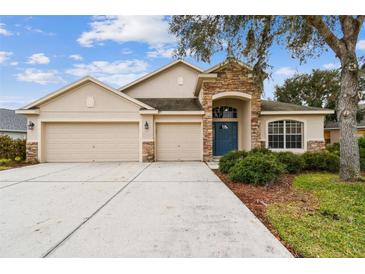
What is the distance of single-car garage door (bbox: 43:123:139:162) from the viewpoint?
11.5 meters

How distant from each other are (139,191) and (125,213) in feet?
5.01

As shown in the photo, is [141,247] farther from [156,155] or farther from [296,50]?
[156,155]

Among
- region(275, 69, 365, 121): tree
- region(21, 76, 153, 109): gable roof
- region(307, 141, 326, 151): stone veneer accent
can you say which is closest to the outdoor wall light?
region(21, 76, 153, 109): gable roof

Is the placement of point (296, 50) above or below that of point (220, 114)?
above

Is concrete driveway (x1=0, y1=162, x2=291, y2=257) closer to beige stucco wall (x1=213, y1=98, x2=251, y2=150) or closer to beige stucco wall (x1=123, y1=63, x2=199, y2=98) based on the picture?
beige stucco wall (x1=213, y1=98, x2=251, y2=150)

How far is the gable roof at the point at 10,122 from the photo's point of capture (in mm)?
19641

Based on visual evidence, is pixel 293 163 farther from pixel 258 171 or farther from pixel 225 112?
pixel 225 112

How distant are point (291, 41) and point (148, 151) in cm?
813

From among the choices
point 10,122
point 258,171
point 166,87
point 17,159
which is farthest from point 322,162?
point 10,122

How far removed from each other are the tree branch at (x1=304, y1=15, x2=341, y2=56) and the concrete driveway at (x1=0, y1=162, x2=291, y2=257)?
562 cm

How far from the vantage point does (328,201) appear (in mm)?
4699

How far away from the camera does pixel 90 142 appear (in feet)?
37.9

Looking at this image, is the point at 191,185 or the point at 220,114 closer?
the point at 191,185
